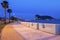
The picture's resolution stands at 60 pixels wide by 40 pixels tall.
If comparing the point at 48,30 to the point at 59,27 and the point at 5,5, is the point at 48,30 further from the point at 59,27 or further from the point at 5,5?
the point at 5,5

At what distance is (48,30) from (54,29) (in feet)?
8.43

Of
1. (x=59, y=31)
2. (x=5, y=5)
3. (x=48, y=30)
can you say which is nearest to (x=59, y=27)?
(x=59, y=31)

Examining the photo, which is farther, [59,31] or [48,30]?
[48,30]

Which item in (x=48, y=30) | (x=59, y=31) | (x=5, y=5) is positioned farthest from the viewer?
(x=5, y=5)

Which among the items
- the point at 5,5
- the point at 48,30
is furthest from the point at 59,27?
the point at 5,5

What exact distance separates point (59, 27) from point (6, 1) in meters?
51.8

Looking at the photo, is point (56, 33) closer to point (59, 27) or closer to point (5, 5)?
point (59, 27)

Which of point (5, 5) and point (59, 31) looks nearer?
point (59, 31)

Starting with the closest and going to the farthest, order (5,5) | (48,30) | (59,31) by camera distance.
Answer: (59,31) → (48,30) → (5,5)

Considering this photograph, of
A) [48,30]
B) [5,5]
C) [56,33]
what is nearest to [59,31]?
[56,33]

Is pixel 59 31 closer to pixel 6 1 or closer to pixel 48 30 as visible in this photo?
pixel 48 30

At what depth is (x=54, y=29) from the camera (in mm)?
19812

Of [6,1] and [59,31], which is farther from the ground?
[6,1]

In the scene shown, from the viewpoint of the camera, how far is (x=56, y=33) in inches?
759
